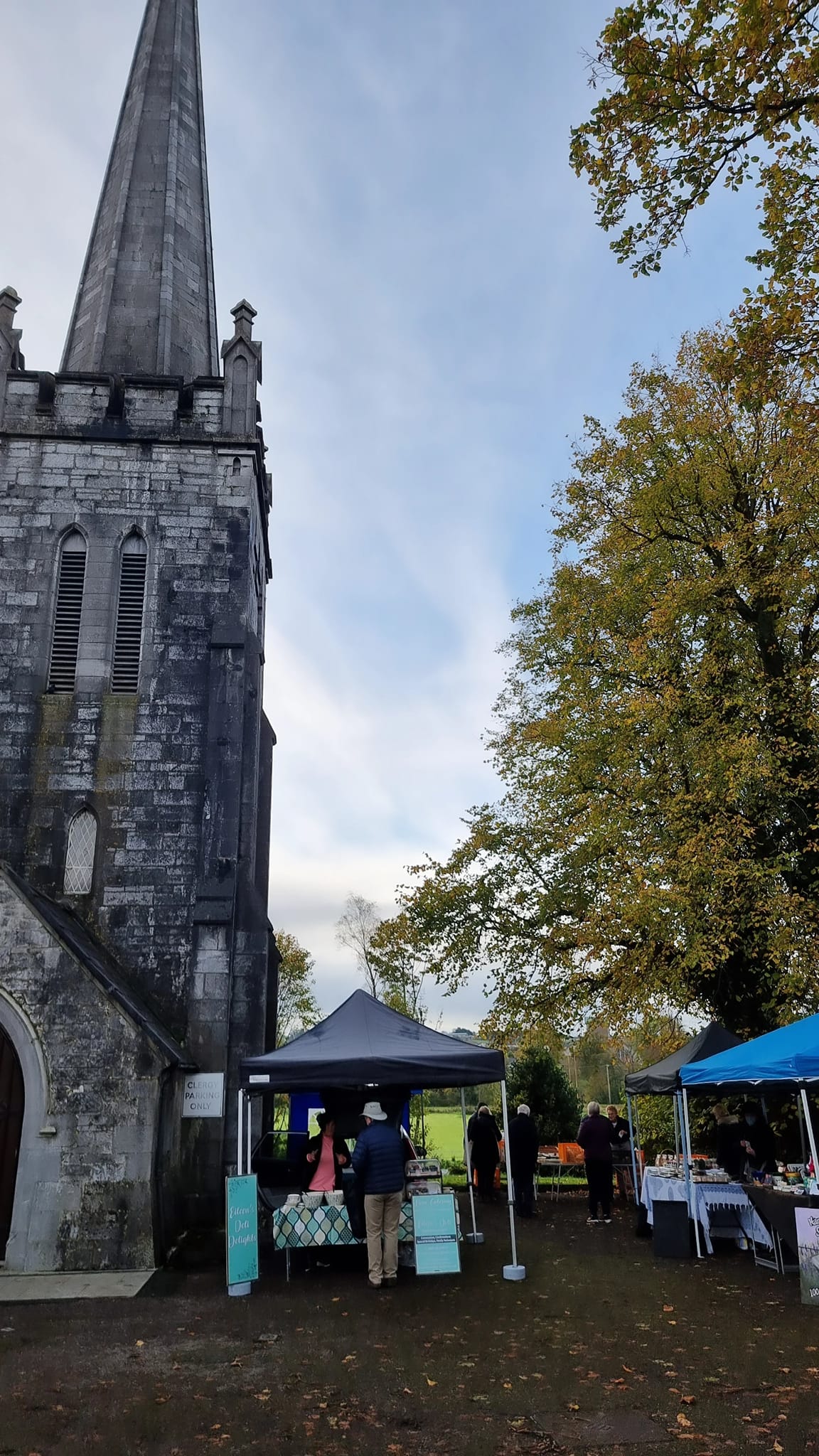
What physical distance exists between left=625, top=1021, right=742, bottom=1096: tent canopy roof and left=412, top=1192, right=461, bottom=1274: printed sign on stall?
162 inches

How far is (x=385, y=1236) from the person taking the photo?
9.52m

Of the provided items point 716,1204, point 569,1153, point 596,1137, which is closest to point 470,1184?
point 596,1137

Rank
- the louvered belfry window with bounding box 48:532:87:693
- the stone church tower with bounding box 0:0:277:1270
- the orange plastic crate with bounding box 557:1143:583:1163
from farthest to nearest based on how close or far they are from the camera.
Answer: the orange plastic crate with bounding box 557:1143:583:1163
the louvered belfry window with bounding box 48:532:87:693
the stone church tower with bounding box 0:0:277:1270

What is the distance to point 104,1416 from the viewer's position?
556 cm

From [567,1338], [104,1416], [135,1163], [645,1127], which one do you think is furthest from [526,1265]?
[645,1127]

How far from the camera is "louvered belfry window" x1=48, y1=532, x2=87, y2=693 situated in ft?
47.0

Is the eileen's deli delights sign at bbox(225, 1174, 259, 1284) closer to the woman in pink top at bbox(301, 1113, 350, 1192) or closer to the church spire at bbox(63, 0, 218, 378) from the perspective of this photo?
the woman in pink top at bbox(301, 1113, 350, 1192)

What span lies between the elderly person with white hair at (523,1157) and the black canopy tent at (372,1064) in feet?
14.5

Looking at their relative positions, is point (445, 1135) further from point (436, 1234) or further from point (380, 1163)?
point (380, 1163)

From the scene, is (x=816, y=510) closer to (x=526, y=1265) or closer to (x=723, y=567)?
(x=723, y=567)

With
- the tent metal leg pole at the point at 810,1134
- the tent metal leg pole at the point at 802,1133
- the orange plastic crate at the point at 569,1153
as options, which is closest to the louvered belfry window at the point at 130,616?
the tent metal leg pole at the point at 810,1134

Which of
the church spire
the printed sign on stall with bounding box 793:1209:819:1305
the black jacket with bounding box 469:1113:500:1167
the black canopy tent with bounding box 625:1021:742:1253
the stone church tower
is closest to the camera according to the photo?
the printed sign on stall with bounding box 793:1209:819:1305

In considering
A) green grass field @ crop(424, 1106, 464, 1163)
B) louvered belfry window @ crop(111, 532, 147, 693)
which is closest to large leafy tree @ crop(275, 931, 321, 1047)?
green grass field @ crop(424, 1106, 464, 1163)

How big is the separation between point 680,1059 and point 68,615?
10767 mm
